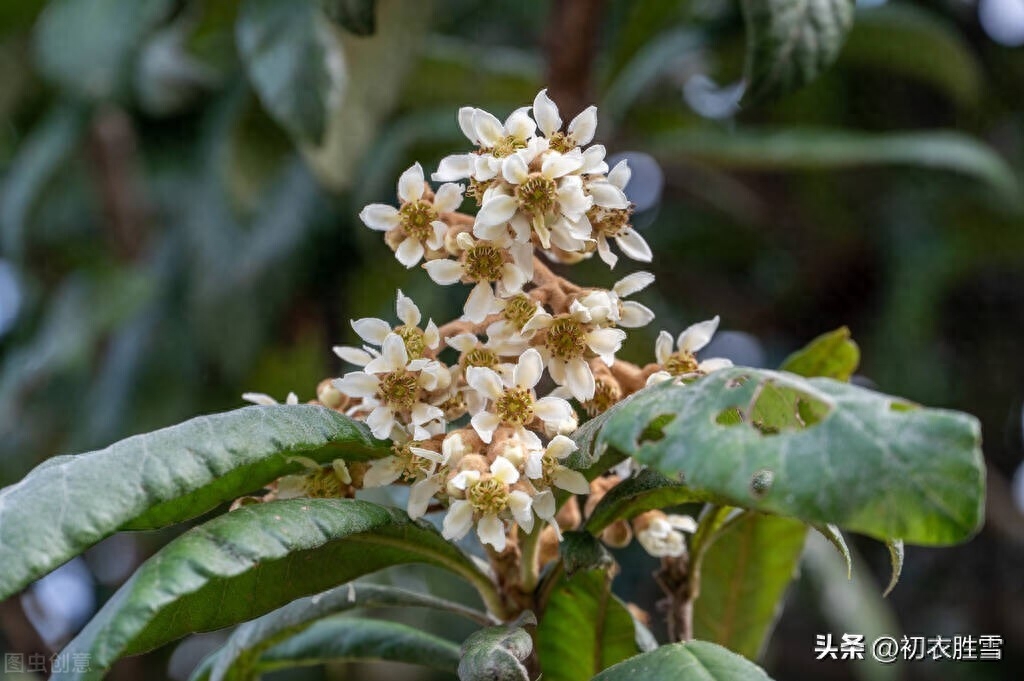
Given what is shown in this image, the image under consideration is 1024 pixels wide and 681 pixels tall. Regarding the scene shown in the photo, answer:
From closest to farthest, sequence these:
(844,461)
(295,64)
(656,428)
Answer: (844,461), (656,428), (295,64)

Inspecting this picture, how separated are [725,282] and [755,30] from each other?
65.0 inches

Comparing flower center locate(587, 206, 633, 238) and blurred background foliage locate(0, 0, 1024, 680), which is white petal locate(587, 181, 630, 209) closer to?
flower center locate(587, 206, 633, 238)

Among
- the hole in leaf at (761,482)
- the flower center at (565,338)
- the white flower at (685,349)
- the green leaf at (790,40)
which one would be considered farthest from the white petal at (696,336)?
the green leaf at (790,40)

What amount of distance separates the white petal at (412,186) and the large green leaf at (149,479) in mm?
156

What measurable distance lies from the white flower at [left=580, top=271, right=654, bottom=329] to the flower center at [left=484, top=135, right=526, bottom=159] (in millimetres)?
104

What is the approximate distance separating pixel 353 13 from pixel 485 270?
60 centimetres

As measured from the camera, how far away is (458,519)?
708 mm

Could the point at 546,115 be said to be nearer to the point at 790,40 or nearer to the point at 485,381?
the point at 485,381

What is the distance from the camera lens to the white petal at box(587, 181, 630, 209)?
29.7 inches

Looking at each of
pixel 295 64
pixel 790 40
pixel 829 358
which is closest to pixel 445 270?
pixel 829 358

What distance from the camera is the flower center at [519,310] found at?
755 millimetres

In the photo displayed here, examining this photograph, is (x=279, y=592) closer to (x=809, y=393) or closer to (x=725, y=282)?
(x=809, y=393)

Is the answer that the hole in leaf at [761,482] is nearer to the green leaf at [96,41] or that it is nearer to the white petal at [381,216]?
the white petal at [381,216]

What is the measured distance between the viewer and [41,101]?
2.38m
